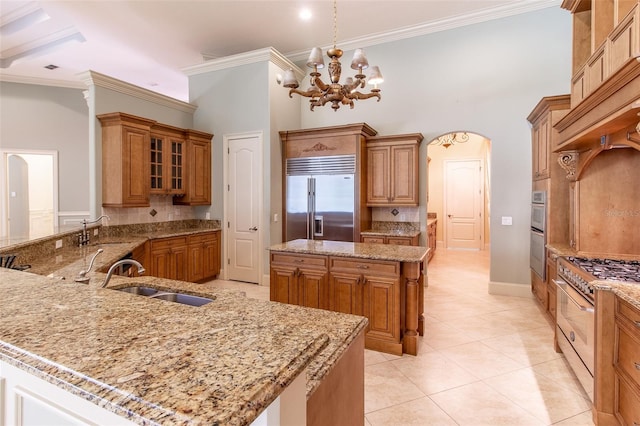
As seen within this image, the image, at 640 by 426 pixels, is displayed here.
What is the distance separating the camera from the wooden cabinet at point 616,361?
67.2 inches

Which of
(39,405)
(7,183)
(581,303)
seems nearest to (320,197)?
(581,303)

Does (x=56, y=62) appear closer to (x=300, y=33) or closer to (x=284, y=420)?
(x=300, y=33)

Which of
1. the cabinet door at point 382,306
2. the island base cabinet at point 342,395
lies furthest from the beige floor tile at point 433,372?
the island base cabinet at point 342,395

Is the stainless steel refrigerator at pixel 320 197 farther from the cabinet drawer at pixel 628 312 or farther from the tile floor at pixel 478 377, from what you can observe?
the cabinet drawer at pixel 628 312

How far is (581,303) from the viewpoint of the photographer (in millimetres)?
2244

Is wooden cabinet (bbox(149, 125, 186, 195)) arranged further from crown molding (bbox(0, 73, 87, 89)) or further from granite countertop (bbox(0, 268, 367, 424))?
granite countertop (bbox(0, 268, 367, 424))

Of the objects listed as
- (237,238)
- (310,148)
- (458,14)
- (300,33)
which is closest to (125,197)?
(237,238)

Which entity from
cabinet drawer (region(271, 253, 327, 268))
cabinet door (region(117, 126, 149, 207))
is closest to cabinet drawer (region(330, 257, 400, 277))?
cabinet drawer (region(271, 253, 327, 268))

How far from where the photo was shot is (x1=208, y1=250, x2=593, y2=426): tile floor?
2145 millimetres

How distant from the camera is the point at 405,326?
3016 millimetres

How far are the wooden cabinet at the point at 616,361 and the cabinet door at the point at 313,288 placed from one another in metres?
2.03

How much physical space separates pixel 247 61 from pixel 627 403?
18.9ft

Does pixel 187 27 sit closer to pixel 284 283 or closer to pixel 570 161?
pixel 284 283

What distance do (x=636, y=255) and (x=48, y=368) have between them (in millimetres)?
3800
